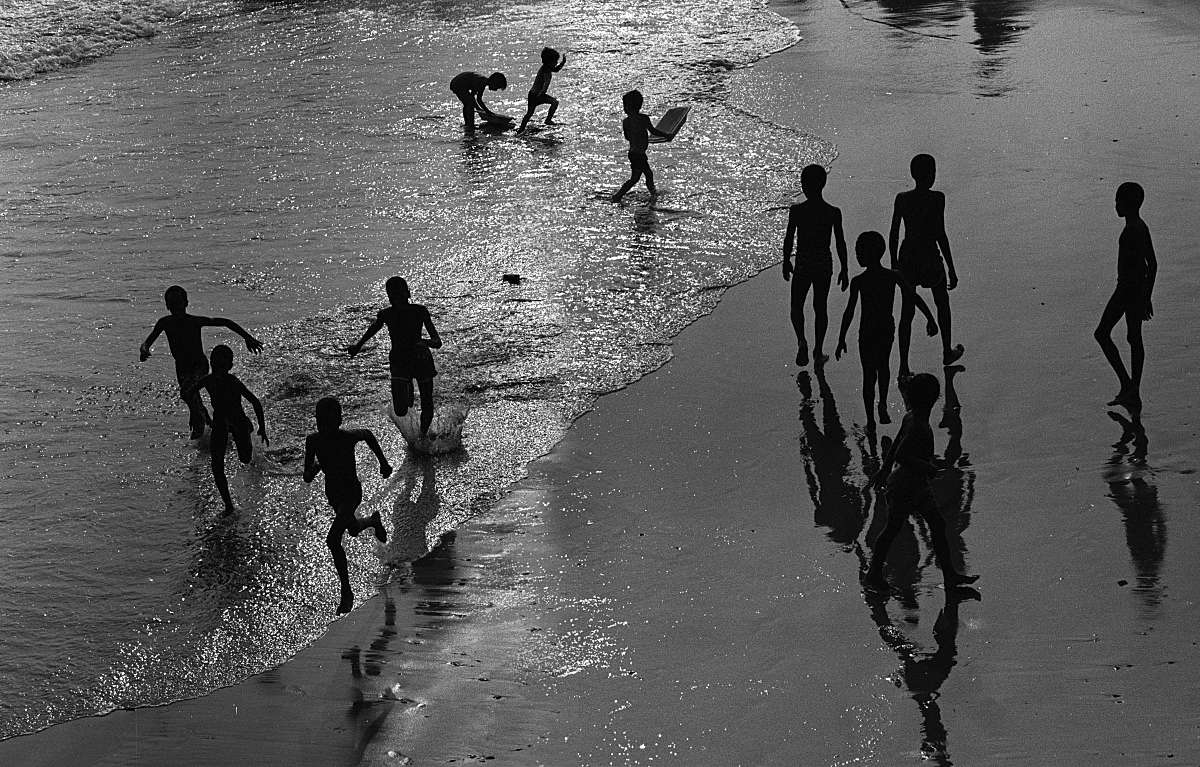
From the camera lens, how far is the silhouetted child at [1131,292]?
30.4 feet

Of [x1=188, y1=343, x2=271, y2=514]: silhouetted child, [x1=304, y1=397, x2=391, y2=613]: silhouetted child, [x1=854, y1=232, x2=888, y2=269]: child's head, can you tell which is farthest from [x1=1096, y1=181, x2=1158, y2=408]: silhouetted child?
[x1=188, y1=343, x2=271, y2=514]: silhouetted child

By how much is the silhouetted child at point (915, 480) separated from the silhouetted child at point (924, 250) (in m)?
2.92

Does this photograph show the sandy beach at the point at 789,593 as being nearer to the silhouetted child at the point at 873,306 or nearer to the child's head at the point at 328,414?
the silhouetted child at the point at 873,306

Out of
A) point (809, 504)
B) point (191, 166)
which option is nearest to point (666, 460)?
point (809, 504)

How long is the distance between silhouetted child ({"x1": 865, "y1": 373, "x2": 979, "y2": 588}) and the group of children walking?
9.72 ft

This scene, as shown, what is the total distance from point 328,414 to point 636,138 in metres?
8.05

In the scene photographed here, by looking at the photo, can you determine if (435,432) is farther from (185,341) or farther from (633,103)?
(633,103)

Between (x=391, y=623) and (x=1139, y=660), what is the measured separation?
4033 mm

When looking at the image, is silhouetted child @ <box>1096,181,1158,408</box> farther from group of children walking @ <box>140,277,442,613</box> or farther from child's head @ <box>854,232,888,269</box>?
group of children walking @ <box>140,277,442,613</box>

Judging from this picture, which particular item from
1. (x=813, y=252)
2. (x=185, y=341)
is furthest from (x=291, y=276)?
(x=813, y=252)

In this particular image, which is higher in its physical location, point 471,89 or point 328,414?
point 471,89

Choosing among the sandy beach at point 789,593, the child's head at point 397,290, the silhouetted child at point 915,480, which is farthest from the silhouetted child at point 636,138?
the silhouetted child at point 915,480

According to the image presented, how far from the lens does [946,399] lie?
32.4ft

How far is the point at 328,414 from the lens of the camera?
25.7 feet
